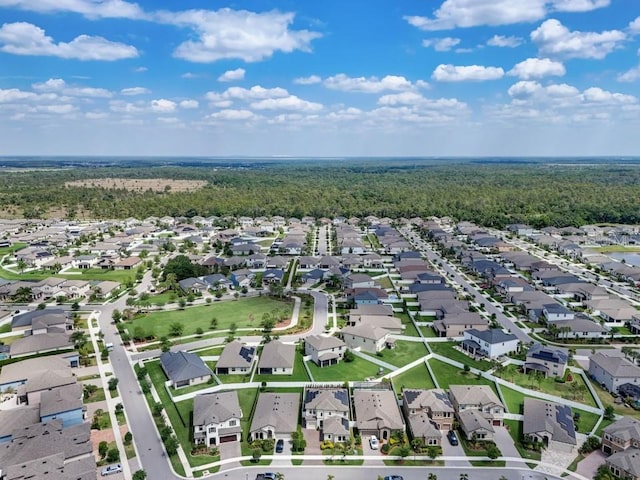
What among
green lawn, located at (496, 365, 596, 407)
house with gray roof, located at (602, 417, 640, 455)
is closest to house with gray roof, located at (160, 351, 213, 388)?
green lawn, located at (496, 365, 596, 407)

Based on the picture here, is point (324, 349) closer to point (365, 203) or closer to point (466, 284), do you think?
point (466, 284)

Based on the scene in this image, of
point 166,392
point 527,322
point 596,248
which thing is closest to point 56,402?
point 166,392

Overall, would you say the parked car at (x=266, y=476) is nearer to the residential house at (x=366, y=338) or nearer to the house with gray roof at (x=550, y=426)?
the house with gray roof at (x=550, y=426)

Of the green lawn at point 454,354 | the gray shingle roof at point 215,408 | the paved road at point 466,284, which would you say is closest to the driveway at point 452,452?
the green lawn at point 454,354

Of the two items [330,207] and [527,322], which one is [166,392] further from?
[330,207]

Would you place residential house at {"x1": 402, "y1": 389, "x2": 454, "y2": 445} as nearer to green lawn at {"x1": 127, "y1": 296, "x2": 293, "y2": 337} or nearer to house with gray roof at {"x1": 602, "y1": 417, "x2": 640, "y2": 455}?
house with gray roof at {"x1": 602, "y1": 417, "x2": 640, "y2": 455}

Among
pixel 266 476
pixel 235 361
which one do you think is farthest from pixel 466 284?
pixel 266 476
